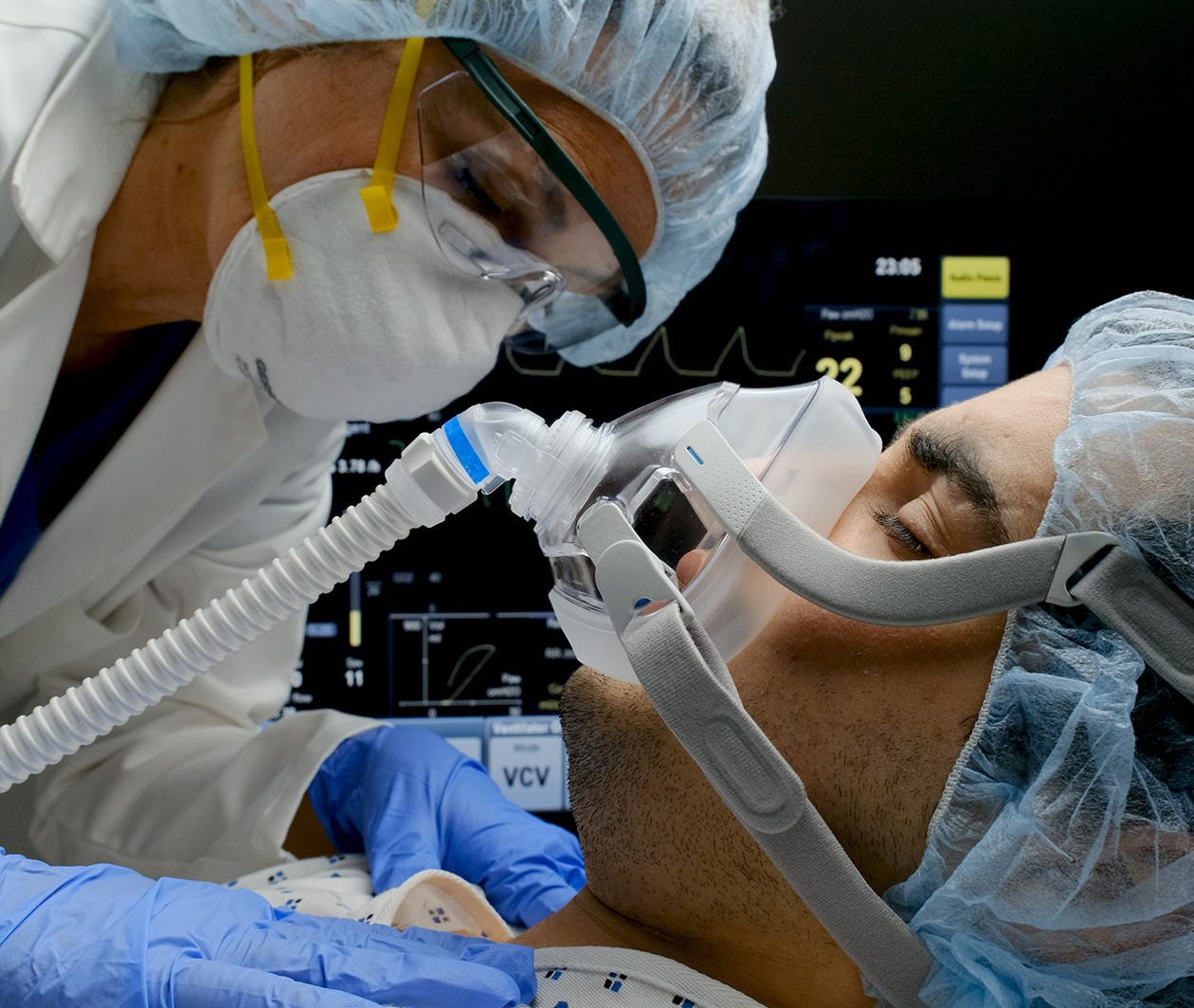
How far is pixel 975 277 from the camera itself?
219 centimetres

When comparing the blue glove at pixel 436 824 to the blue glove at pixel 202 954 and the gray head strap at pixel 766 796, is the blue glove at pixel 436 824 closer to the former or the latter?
the blue glove at pixel 202 954

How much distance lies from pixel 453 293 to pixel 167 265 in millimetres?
410

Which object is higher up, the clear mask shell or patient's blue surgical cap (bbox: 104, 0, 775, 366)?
patient's blue surgical cap (bbox: 104, 0, 775, 366)

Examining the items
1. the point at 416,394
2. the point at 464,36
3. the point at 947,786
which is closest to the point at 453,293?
the point at 416,394

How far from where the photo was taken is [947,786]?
0.88 metres

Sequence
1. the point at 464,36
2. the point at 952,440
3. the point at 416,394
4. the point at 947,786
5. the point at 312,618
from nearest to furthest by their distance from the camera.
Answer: the point at 947,786 < the point at 952,440 < the point at 464,36 < the point at 416,394 < the point at 312,618

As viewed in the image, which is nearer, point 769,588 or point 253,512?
point 769,588

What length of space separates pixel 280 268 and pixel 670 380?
38.8 inches

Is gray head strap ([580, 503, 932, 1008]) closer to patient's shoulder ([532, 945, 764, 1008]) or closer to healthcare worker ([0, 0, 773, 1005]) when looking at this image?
patient's shoulder ([532, 945, 764, 1008])

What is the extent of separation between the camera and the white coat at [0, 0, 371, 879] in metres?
1.35

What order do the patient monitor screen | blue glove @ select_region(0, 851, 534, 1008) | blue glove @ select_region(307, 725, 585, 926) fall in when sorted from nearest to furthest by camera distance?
blue glove @ select_region(0, 851, 534, 1008)
blue glove @ select_region(307, 725, 585, 926)
the patient monitor screen

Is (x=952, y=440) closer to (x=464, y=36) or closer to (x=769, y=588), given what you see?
(x=769, y=588)

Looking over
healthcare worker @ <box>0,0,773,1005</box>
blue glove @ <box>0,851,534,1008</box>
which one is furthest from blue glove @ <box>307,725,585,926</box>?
blue glove @ <box>0,851,534,1008</box>

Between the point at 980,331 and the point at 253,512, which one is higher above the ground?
the point at 980,331
